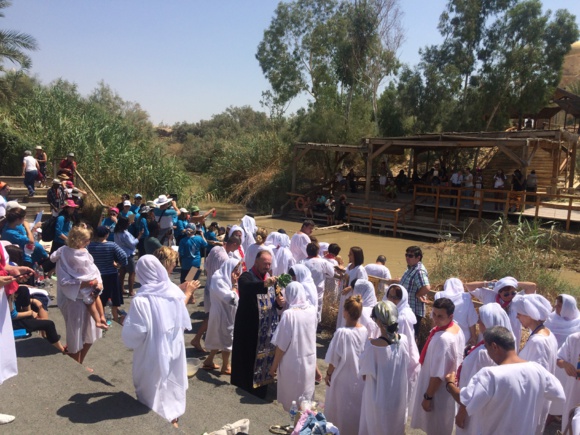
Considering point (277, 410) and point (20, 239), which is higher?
point (20, 239)

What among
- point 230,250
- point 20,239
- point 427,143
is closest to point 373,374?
point 230,250

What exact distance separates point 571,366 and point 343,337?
6.29ft

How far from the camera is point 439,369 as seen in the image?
3.78m

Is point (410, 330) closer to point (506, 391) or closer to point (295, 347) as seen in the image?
point (295, 347)

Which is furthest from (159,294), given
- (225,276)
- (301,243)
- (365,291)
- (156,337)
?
(301,243)

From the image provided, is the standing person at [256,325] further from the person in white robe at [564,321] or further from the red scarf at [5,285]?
the person in white robe at [564,321]

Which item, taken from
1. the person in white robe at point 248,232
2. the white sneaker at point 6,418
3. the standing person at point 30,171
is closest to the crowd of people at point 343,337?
the white sneaker at point 6,418

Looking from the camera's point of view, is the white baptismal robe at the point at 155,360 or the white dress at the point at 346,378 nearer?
the white baptismal robe at the point at 155,360

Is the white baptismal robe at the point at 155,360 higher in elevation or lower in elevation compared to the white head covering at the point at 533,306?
lower

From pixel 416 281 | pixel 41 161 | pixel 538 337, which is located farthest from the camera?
pixel 41 161

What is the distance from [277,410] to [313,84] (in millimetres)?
33099

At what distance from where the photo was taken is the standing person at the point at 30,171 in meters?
13.9

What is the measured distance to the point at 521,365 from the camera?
3121 mm

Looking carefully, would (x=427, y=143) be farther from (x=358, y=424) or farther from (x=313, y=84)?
(x=313, y=84)
